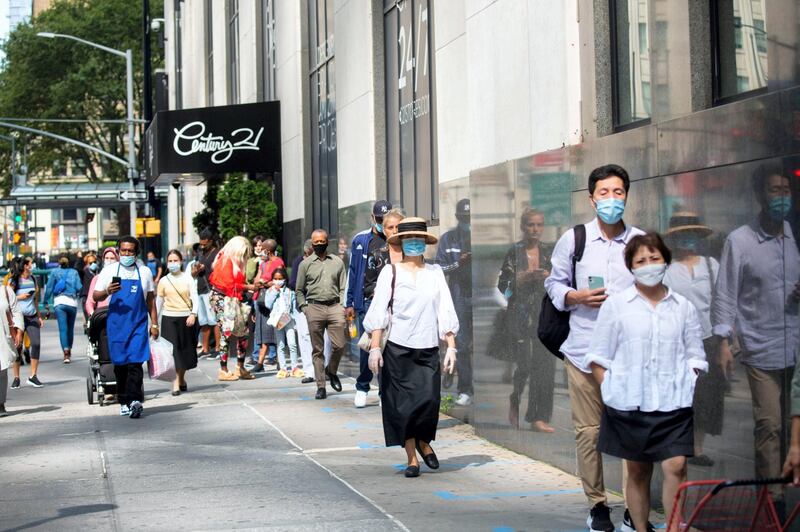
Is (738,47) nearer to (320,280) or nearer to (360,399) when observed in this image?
(360,399)

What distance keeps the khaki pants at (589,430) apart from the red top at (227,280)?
10255 mm

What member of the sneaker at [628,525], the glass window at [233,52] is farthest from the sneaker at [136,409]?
the glass window at [233,52]

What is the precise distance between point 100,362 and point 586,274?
829 cm

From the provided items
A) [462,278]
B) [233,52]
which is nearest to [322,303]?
[462,278]

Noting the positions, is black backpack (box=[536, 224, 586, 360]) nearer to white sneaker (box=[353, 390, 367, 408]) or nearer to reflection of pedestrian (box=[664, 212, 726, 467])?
reflection of pedestrian (box=[664, 212, 726, 467])

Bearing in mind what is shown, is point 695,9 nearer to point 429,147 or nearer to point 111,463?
point 111,463

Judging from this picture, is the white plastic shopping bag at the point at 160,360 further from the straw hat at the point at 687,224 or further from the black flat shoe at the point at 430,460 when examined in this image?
the straw hat at the point at 687,224

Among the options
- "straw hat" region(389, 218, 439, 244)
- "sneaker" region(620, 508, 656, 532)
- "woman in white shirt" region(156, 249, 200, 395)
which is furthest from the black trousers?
"sneaker" region(620, 508, 656, 532)

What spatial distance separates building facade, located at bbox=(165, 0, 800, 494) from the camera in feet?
21.0

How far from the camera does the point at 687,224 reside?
22.8 ft

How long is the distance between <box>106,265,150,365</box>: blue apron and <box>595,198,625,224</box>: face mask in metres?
7.47

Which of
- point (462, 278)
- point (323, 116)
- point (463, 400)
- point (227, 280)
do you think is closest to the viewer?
point (462, 278)

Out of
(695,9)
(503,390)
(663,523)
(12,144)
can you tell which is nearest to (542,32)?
(695,9)

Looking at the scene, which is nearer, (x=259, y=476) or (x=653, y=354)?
(x=653, y=354)
